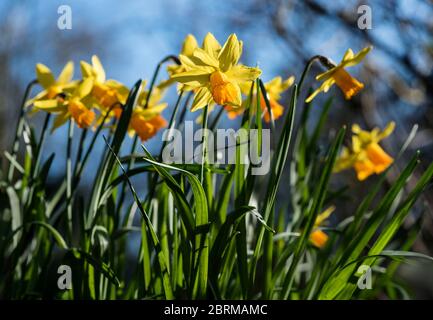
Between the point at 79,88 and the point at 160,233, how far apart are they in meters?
0.37

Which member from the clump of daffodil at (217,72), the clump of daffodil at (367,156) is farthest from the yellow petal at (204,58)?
the clump of daffodil at (367,156)

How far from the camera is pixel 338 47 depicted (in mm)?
4199

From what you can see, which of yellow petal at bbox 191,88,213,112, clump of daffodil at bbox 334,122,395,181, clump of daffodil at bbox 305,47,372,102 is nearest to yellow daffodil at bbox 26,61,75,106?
yellow petal at bbox 191,88,213,112

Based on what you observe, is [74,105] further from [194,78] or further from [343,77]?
[343,77]

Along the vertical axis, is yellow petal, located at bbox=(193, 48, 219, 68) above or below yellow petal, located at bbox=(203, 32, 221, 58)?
below

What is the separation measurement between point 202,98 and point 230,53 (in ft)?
0.34

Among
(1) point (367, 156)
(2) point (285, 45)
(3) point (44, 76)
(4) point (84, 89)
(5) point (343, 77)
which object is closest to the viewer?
(5) point (343, 77)

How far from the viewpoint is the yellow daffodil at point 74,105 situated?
115cm

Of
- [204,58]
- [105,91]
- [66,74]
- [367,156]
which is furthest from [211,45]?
[367,156]

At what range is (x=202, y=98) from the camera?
1.01 metres

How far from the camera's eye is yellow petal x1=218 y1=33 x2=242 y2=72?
0.93 m

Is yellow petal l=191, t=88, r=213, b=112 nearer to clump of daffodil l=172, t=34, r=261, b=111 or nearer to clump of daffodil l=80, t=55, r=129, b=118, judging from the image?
clump of daffodil l=172, t=34, r=261, b=111

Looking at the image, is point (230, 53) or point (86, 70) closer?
point (230, 53)
